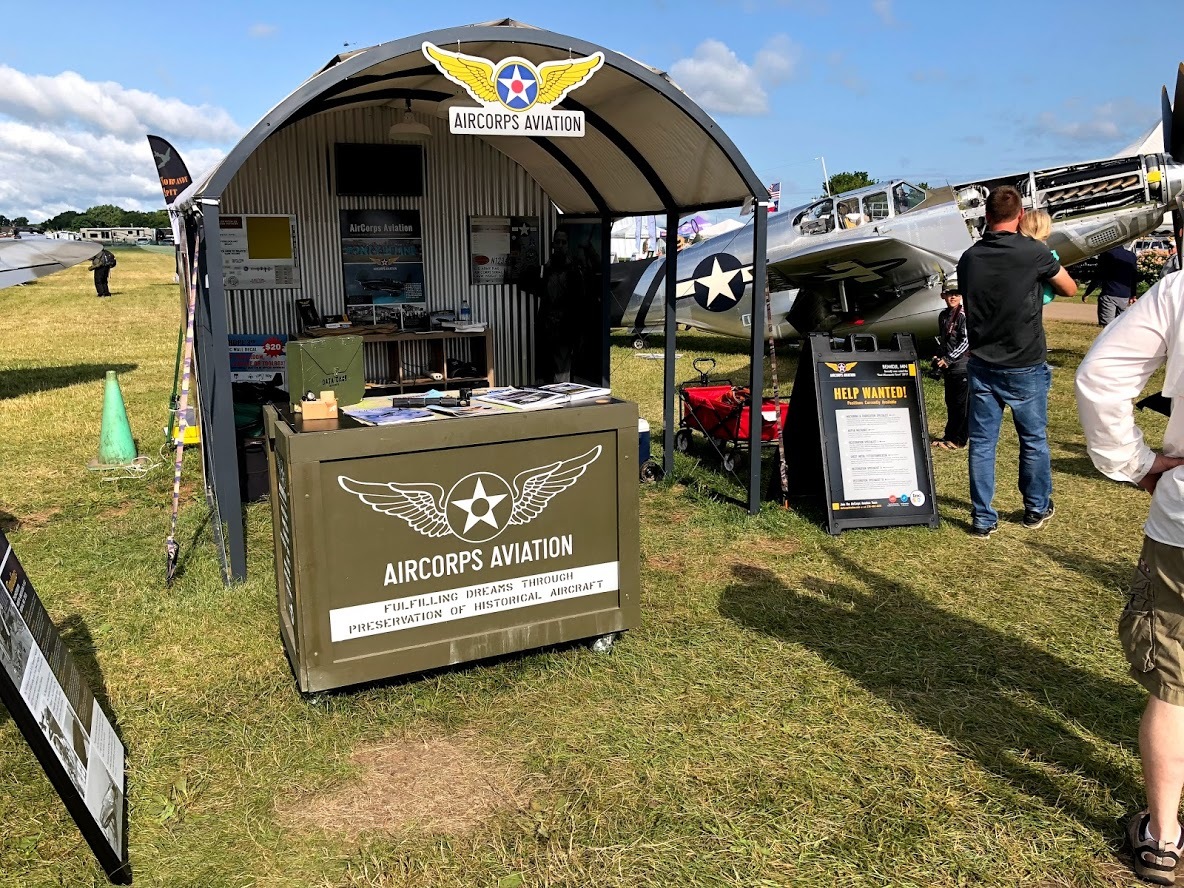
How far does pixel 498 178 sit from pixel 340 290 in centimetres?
202

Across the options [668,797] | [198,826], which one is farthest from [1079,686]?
[198,826]

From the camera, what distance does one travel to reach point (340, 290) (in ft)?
27.1

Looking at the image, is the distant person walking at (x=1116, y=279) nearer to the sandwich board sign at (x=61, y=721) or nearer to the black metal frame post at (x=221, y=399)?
the black metal frame post at (x=221, y=399)

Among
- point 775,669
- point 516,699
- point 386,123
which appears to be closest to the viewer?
point 516,699

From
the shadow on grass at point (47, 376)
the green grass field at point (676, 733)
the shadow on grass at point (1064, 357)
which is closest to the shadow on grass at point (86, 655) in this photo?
the green grass field at point (676, 733)

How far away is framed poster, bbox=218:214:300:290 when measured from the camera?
771cm

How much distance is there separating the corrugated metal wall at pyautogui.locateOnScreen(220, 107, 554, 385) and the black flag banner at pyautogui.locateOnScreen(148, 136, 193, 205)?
3.20m

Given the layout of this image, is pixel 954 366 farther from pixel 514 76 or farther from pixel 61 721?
pixel 61 721

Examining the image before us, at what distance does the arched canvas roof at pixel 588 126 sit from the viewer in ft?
14.9

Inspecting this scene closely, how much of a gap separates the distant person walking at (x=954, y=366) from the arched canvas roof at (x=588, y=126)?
2.97m

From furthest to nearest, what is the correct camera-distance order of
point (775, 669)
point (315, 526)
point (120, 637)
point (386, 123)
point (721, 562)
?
point (386, 123)
point (721, 562)
point (120, 637)
point (775, 669)
point (315, 526)

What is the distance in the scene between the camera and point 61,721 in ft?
8.46

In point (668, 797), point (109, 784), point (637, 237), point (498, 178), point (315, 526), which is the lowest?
point (668, 797)

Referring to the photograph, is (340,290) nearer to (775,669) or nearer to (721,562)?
(721,562)
